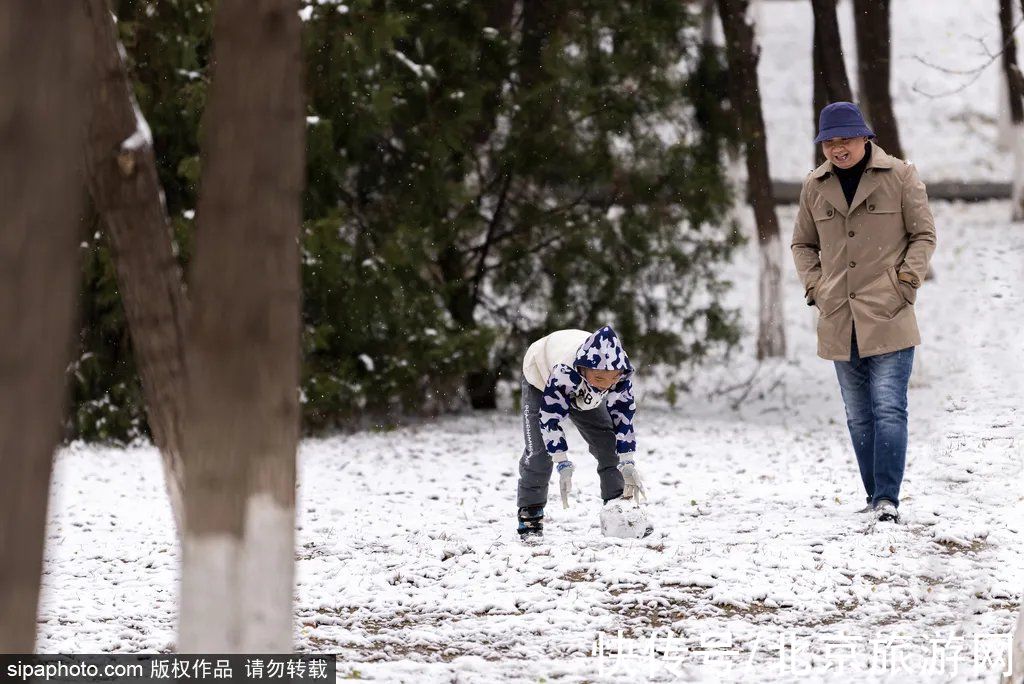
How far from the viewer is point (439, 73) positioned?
1100 cm

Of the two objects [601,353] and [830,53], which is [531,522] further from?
[830,53]

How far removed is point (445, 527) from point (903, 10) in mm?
29547

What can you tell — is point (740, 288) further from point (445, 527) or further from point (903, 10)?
point (903, 10)

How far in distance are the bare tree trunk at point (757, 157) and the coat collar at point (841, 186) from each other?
5.78 meters

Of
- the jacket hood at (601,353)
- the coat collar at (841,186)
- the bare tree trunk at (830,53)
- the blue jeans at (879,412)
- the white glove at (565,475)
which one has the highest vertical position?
the bare tree trunk at (830,53)

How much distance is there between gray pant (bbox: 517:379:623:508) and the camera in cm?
621

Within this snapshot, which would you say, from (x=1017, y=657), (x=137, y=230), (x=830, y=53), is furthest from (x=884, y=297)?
(x=830, y=53)

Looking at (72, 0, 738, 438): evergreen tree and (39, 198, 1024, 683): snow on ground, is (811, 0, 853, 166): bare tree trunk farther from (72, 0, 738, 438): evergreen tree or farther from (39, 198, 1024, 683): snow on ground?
(39, 198, 1024, 683): snow on ground

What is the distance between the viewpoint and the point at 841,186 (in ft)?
20.5

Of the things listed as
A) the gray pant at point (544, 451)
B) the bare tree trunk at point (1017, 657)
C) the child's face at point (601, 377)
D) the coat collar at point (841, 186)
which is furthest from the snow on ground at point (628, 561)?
the coat collar at point (841, 186)

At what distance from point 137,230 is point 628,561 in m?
2.70

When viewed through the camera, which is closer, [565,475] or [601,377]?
[601,377]

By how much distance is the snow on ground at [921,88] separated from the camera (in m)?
22.8

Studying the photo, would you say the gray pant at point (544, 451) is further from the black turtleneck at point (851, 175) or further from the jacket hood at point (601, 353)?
the black turtleneck at point (851, 175)
